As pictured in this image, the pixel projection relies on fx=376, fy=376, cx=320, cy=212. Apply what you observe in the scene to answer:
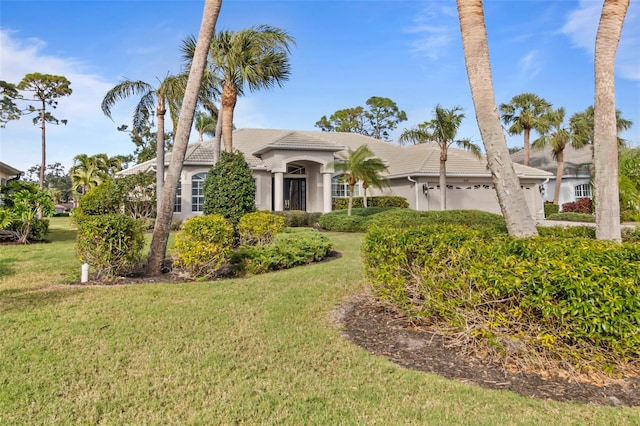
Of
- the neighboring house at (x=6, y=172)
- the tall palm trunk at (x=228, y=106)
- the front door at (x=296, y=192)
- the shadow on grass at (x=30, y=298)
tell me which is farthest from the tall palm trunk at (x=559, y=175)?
the neighboring house at (x=6, y=172)

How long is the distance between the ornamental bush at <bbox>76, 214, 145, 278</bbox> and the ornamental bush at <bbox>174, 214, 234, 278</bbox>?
3.15 feet

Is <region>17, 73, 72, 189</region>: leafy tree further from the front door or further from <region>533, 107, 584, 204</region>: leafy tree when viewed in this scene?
<region>533, 107, 584, 204</region>: leafy tree

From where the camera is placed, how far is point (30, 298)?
636 cm

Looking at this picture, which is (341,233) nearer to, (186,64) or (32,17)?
(186,64)

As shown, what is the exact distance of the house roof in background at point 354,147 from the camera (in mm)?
21016

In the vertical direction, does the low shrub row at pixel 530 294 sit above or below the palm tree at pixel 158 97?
below

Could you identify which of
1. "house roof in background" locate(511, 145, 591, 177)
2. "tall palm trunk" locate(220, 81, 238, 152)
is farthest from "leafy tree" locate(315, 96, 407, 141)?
"tall palm trunk" locate(220, 81, 238, 152)

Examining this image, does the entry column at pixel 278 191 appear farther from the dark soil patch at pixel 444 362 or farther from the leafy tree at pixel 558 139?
the leafy tree at pixel 558 139

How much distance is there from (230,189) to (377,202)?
42.8 ft

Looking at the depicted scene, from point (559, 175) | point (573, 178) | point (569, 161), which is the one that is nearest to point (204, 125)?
point (559, 175)

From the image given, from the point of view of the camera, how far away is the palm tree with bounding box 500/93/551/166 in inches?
1176

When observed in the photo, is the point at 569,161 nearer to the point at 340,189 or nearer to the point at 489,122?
the point at 340,189

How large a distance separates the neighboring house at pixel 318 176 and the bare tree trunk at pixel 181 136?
474 inches

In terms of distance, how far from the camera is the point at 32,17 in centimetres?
1103
